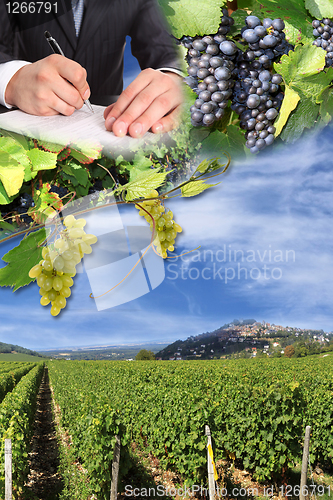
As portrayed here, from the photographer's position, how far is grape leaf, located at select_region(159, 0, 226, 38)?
69 cm

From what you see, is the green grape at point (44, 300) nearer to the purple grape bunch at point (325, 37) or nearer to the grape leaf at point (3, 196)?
the grape leaf at point (3, 196)

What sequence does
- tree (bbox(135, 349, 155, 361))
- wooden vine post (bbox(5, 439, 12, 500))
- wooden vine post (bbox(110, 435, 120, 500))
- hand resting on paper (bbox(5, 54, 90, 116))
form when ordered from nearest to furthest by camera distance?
hand resting on paper (bbox(5, 54, 90, 116)), wooden vine post (bbox(5, 439, 12, 500)), wooden vine post (bbox(110, 435, 120, 500)), tree (bbox(135, 349, 155, 361))

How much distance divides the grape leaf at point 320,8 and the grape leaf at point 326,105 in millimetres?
194

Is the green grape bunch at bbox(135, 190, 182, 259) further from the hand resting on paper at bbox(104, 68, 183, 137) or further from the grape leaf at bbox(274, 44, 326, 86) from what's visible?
the grape leaf at bbox(274, 44, 326, 86)

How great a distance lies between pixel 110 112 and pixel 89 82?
0.36ft

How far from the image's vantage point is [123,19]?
0.73 metres

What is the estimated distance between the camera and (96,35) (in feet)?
2.38

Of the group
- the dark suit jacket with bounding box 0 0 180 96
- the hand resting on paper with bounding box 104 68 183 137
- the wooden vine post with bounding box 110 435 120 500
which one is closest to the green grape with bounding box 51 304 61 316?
the hand resting on paper with bounding box 104 68 183 137

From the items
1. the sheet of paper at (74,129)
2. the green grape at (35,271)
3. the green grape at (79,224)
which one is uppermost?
the sheet of paper at (74,129)

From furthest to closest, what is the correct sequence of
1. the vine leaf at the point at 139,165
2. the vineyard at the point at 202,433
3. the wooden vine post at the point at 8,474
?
the vineyard at the point at 202,433 < the wooden vine post at the point at 8,474 < the vine leaf at the point at 139,165

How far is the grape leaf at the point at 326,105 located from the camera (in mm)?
794

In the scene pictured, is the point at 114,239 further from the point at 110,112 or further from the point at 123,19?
the point at 123,19

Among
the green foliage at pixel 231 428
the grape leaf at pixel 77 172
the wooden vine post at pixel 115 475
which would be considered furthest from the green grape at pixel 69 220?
the green foliage at pixel 231 428

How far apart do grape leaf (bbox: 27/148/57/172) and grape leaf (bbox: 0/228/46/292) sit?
0.48ft
